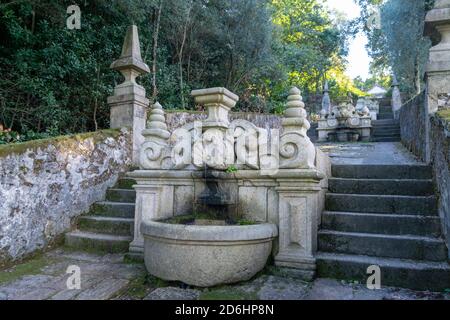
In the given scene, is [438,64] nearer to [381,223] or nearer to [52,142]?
[381,223]

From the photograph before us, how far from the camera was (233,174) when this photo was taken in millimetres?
3254

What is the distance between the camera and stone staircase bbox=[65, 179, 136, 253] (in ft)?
12.7

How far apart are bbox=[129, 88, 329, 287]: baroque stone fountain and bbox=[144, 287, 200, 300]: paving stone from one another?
9 cm

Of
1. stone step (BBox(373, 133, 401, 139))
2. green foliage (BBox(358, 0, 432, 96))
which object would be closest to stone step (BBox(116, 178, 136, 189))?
stone step (BBox(373, 133, 401, 139))

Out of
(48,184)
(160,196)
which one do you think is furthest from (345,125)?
(48,184)

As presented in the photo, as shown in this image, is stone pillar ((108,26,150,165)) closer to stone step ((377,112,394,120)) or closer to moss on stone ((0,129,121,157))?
moss on stone ((0,129,121,157))

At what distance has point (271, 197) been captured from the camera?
10.4 ft

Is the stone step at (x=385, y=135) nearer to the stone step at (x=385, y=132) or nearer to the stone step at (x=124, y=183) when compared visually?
the stone step at (x=385, y=132)

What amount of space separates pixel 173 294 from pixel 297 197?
140cm

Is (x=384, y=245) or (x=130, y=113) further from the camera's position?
(x=130, y=113)

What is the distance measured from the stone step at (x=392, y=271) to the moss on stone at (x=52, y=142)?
3.43m

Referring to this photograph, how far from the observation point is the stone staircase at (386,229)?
274 centimetres
